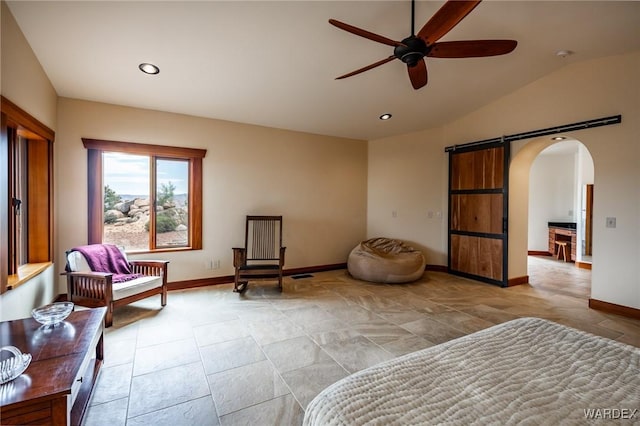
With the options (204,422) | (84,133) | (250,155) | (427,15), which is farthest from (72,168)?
(427,15)

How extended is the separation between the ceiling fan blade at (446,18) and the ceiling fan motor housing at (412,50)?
43mm

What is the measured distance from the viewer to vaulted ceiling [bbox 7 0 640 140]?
2537 millimetres

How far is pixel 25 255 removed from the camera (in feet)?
10.3

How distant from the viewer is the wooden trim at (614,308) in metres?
3.27

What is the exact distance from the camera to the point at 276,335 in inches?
112

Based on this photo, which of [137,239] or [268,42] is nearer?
[268,42]

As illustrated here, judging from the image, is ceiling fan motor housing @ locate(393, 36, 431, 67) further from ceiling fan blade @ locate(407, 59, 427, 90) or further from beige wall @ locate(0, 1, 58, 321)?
beige wall @ locate(0, 1, 58, 321)

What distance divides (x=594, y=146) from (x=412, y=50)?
2965 millimetres

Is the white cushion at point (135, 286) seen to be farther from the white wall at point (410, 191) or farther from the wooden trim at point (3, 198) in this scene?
the white wall at point (410, 191)

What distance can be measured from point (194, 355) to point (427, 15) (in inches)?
144

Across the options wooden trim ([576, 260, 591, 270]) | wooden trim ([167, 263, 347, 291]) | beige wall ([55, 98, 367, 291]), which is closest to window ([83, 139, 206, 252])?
beige wall ([55, 98, 367, 291])

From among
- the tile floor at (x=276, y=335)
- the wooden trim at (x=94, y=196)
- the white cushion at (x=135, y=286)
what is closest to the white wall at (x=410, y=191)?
the tile floor at (x=276, y=335)

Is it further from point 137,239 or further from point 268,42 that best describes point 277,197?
point 268,42

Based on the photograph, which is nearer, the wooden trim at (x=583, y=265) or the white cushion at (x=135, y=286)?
the white cushion at (x=135, y=286)
